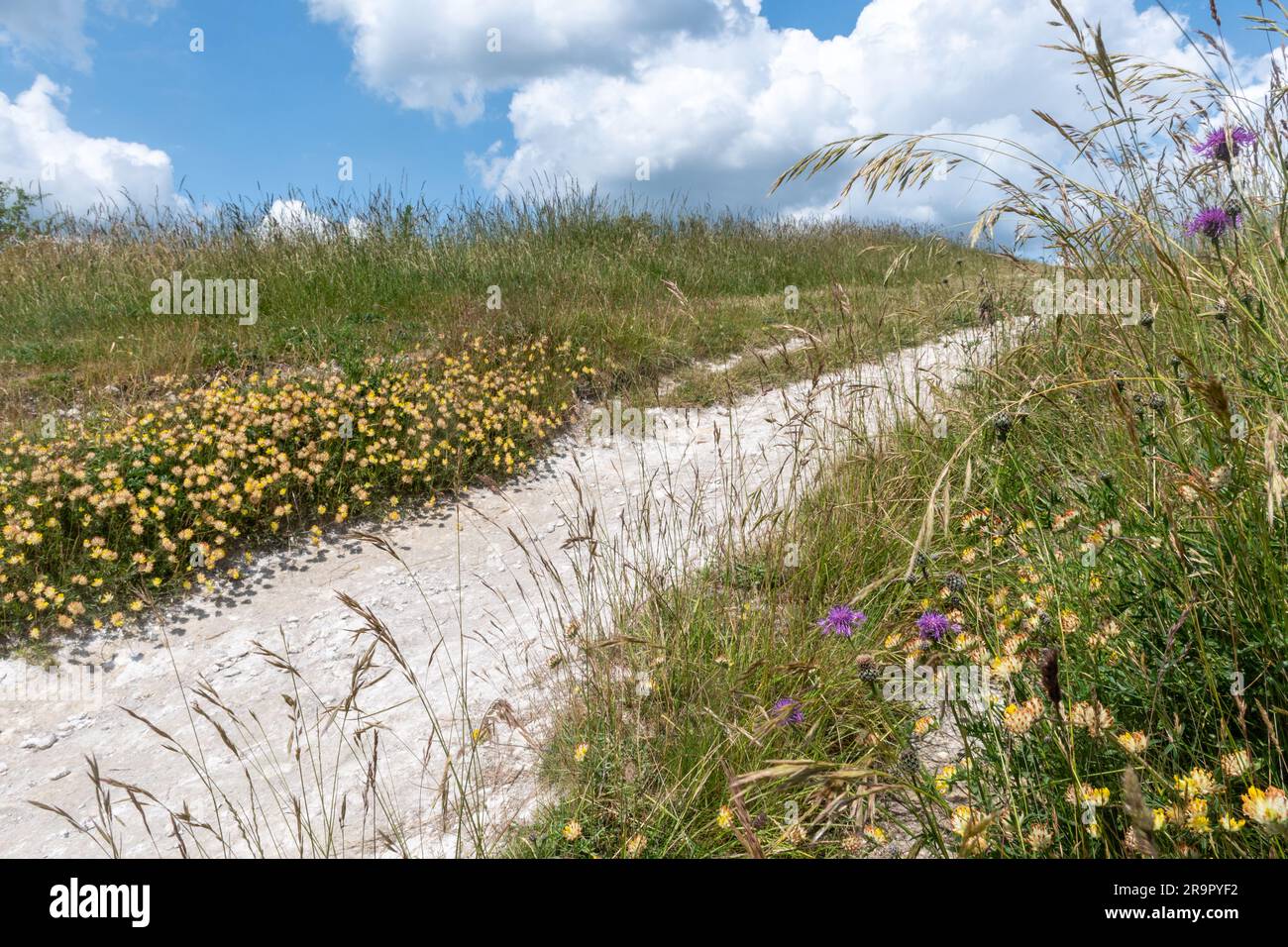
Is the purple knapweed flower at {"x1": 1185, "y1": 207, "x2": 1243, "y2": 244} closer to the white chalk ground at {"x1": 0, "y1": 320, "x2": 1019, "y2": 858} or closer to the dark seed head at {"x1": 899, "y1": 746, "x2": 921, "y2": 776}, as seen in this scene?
the white chalk ground at {"x1": 0, "y1": 320, "x2": 1019, "y2": 858}

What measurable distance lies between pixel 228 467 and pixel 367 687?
8.88 feet

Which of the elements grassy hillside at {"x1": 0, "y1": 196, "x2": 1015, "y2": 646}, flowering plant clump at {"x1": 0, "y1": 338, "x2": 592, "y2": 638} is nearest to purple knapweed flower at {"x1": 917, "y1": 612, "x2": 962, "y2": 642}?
grassy hillside at {"x1": 0, "y1": 196, "x2": 1015, "y2": 646}

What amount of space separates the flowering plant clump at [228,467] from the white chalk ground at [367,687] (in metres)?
0.31

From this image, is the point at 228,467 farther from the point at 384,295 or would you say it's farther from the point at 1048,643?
the point at 1048,643

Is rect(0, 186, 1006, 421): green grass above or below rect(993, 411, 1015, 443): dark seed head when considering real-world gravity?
above

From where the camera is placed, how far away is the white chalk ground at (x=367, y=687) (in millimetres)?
2658

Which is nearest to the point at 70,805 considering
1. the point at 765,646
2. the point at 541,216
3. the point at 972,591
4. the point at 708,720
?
the point at 708,720

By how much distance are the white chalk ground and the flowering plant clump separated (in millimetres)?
311

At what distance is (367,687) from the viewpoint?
339cm

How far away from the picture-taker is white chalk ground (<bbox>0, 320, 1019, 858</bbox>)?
2658 mm

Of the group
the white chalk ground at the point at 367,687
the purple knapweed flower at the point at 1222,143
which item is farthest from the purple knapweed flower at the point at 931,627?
the purple knapweed flower at the point at 1222,143

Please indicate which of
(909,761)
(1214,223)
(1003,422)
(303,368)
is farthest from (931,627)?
(303,368)

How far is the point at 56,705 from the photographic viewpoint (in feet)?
12.9
